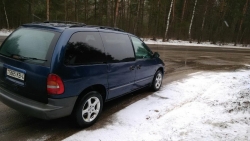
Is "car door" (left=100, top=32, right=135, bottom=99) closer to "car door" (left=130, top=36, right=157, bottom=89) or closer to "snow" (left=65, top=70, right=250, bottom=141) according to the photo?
"car door" (left=130, top=36, right=157, bottom=89)

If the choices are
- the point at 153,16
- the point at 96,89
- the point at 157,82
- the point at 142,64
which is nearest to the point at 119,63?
the point at 96,89

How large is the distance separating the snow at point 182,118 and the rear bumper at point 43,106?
19.6 inches

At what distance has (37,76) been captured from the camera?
10.2 ft

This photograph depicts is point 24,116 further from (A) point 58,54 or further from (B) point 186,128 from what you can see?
(B) point 186,128

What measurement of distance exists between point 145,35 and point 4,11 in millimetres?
22355

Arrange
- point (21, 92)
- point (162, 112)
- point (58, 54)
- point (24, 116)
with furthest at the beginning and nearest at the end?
point (162, 112) < point (24, 116) < point (21, 92) < point (58, 54)

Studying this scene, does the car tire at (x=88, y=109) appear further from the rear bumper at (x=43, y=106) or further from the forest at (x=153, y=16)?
the forest at (x=153, y=16)

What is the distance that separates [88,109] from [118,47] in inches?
58.1

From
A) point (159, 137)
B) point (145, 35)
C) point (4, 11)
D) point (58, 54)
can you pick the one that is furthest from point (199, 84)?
point (4, 11)

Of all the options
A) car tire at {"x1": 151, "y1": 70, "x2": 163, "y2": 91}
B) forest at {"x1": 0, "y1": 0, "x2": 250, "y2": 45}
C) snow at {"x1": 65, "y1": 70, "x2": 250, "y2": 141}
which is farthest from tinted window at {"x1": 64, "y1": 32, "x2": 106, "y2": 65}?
forest at {"x1": 0, "y1": 0, "x2": 250, "y2": 45}

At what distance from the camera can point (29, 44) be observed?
338 centimetres

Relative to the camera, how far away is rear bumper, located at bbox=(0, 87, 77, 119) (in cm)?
310

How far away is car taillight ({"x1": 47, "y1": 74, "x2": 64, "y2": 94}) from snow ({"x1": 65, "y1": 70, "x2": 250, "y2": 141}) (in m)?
0.85

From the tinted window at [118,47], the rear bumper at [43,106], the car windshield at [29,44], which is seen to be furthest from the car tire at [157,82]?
the car windshield at [29,44]
